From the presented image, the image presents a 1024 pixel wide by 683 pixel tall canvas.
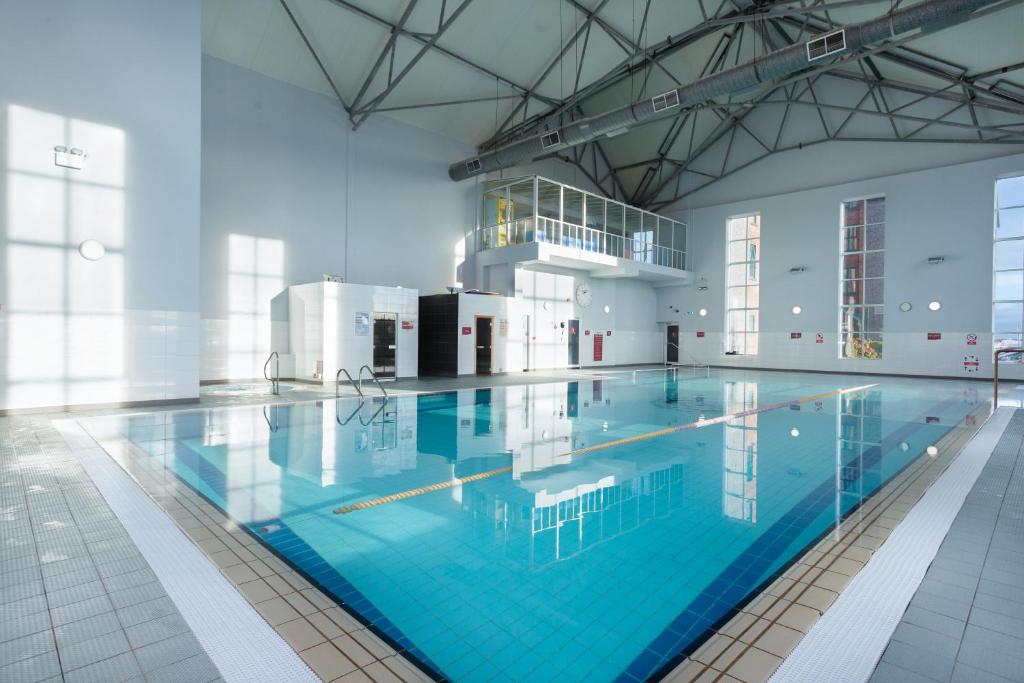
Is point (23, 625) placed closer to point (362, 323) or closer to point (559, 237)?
point (362, 323)

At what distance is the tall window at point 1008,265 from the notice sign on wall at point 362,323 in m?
16.7

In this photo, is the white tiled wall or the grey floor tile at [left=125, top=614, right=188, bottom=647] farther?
the white tiled wall

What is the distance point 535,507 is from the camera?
405 centimetres

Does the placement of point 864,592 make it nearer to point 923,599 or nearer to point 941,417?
A: point 923,599

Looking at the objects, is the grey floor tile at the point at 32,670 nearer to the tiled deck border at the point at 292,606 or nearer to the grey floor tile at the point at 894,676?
the tiled deck border at the point at 292,606

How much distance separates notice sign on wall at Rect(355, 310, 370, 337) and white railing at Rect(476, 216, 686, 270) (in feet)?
17.2

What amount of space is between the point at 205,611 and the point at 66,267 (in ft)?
24.5

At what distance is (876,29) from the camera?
9.03 metres

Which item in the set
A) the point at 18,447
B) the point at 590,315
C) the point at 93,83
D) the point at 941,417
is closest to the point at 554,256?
the point at 590,315

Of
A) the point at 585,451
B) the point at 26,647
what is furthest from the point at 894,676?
the point at 585,451

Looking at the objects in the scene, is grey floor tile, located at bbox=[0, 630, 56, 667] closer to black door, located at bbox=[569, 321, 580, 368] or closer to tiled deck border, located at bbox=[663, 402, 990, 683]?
tiled deck border, located at bbox=[663, 402, 990, 683]

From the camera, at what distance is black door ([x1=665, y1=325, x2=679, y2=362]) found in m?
21.8

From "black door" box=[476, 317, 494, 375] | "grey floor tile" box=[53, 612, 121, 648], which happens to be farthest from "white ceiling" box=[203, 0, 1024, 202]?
"grey floor tile" box=[53, 612, 121, 648]

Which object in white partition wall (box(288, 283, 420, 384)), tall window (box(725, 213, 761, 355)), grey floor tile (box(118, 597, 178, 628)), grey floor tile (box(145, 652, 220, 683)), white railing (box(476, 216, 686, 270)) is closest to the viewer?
grey floor tile (box(145, 652, 220, 683))
